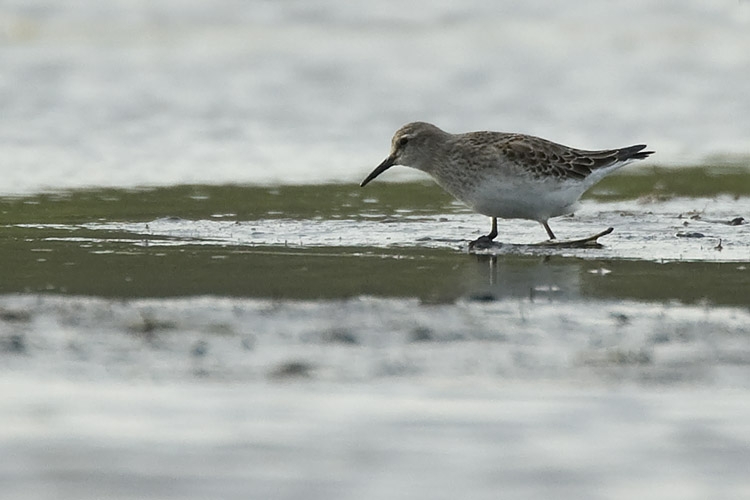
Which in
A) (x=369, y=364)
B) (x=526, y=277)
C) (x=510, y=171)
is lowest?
(x=369, y=364)

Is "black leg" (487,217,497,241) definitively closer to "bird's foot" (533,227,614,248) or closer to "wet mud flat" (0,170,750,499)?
"wet mud flat" (0,170,750,499)

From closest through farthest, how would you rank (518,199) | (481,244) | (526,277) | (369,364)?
(369,364) → (526,277) → (481,244) → (518,199)

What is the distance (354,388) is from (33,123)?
10759 mm

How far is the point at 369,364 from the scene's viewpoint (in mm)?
6309

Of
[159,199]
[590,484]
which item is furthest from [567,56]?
[590,484]

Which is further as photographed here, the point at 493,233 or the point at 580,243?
the point at 493,233

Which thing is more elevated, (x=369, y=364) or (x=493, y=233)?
(x=493, y=233)

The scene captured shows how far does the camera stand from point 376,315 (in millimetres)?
7324

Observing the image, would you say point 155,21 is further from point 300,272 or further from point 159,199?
point 300,272

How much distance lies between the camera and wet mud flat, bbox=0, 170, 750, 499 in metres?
4.92

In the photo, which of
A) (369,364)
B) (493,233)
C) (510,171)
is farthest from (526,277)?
(369,364)

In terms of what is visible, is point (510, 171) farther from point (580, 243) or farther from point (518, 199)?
point (580, 243)

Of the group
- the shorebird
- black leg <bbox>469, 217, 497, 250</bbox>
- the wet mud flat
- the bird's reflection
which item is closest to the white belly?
the shorebird

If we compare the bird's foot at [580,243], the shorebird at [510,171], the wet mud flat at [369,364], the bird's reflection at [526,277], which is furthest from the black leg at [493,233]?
the bird's reflection at [526,277]
